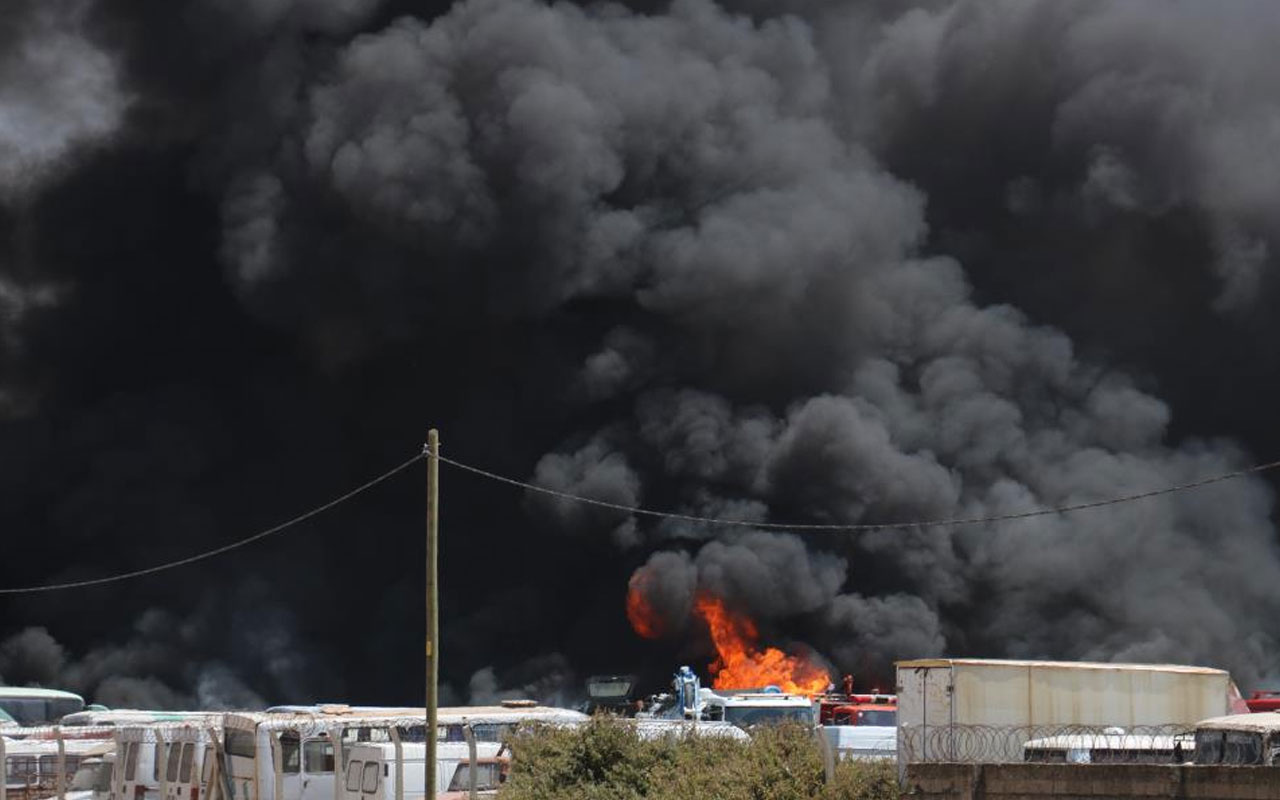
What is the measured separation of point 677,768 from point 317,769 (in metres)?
5.54

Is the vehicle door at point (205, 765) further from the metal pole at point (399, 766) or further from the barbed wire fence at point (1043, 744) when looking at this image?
the barbed wire fence at point (1043, 744)

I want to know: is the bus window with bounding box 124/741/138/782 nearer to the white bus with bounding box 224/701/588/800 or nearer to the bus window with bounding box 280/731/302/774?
the white bus with bounding box 224/701/588/800

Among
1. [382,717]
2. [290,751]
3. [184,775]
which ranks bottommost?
[184,775]

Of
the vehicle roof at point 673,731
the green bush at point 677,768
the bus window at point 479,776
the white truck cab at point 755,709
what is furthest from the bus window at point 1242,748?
the white truck cab at point 755,709

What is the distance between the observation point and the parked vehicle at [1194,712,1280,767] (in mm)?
17859

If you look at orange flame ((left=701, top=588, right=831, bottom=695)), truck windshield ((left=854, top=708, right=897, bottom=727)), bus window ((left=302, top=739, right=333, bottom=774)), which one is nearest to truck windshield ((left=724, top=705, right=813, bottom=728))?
truck windshield ((left=854, top=708, right=897, bottom=727))

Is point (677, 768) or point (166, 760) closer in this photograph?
point (677, 768)

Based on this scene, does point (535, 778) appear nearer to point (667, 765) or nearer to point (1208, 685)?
point (667, 765)

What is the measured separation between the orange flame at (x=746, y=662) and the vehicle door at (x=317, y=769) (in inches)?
989

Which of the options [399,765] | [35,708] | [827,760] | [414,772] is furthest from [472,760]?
[35,708]

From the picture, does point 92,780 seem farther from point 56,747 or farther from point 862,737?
point 862,737

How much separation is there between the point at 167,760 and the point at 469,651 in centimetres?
3143

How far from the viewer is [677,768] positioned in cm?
2328

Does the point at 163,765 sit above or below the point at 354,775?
above
